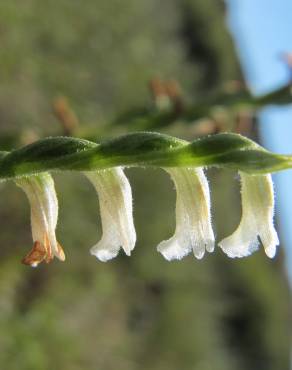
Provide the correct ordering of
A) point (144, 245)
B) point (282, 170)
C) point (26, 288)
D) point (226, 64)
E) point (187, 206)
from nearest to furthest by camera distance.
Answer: point (282, 170) → point (187, 206) → point (26, 288) → point (144, 245) → point (226, 64)

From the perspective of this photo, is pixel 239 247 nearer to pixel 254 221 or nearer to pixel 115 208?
pixel 254 221

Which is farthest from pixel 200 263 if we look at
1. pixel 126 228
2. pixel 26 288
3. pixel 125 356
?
pixel 126 228

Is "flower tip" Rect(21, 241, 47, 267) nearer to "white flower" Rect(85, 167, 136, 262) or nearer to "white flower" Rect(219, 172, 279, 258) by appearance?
"white flower" Rect(85, 167, 136, 262)

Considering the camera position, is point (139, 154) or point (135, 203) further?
point (135, 203)

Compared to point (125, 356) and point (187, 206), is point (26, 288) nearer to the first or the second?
point (125, 356)

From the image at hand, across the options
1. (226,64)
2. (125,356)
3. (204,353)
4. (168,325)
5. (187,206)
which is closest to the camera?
(187,206)

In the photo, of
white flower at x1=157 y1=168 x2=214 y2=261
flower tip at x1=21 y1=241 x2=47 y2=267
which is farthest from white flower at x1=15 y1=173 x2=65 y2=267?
white flower at x1=157 y1=168 x2=214 y2=261

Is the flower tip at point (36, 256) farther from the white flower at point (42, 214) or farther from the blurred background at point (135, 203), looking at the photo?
the blurred background at point (135, 203)

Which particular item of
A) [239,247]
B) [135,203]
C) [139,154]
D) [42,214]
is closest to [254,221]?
[239,247]
